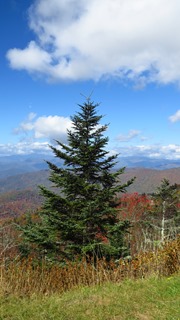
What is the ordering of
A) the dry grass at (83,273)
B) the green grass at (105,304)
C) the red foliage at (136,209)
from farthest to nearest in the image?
1. the red foliage at (136,209)
2. the dry grass at (83,273)
3. the green grass at (105,304)

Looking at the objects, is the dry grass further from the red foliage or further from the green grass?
the red foliage

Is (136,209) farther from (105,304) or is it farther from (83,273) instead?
(105,304)

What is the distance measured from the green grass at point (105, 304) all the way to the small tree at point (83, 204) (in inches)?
243

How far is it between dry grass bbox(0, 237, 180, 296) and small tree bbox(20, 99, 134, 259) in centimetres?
485

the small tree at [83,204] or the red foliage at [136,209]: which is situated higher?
the small tree at [83,204]

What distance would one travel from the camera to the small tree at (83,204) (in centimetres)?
1344

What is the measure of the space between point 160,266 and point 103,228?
6583 millimetres

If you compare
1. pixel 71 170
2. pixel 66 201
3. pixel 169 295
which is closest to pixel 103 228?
pixel 66 201

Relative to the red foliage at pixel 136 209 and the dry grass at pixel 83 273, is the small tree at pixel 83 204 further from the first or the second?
the red foliage at pixel 136 209

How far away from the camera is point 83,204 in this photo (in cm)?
1384

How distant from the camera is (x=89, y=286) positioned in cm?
723

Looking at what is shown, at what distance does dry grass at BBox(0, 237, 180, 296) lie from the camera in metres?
6.67

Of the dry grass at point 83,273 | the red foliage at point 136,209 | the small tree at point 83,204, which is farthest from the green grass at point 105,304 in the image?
the red foliage at point 136,209

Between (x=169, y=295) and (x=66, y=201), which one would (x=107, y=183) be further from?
(x=169, y=295)
